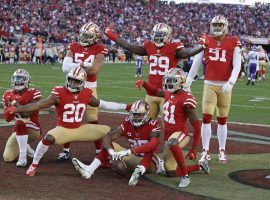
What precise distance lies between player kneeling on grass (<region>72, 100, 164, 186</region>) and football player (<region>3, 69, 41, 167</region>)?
1.04 metres

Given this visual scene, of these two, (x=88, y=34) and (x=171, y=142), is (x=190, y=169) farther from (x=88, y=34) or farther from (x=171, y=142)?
(x=88, y=34)

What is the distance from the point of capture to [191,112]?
675 centimetres

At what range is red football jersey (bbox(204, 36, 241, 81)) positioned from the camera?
25.4 feet

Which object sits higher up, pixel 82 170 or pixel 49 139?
pixel 49 139

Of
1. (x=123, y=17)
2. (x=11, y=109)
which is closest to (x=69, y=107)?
(x=11, y=109)

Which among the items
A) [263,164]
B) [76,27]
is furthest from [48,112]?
[76,27]

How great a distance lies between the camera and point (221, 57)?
7.75 metres

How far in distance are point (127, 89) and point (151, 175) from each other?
11.6 metres

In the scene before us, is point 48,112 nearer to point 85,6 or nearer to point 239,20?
point 85,6

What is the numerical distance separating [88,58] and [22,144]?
1482 mm

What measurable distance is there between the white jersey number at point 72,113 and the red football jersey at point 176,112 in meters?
1.02

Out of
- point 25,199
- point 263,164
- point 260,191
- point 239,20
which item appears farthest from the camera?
point 239,20

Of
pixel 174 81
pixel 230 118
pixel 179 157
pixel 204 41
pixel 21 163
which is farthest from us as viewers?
pixel 230 118

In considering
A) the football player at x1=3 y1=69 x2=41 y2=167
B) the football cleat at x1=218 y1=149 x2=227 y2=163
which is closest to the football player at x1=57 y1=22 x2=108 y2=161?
the football player at x1=3 y1=69 x2=41 y2=167
